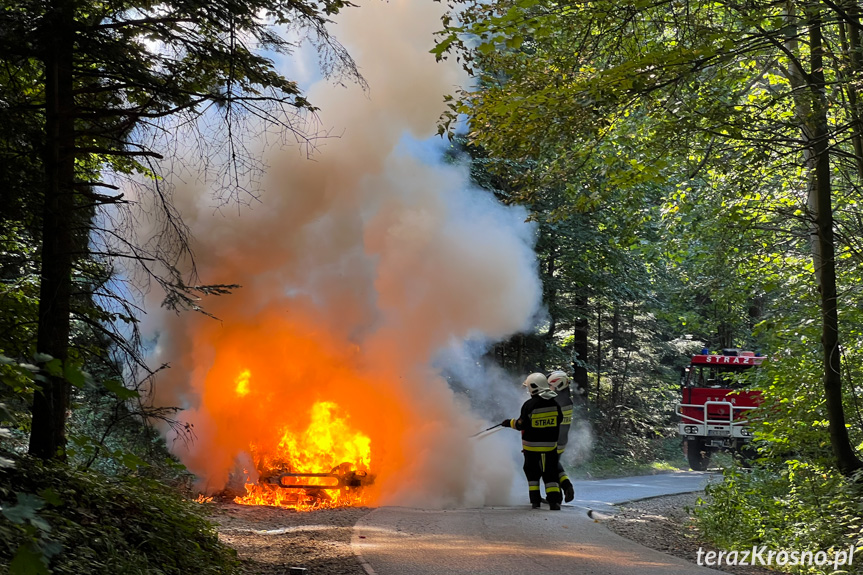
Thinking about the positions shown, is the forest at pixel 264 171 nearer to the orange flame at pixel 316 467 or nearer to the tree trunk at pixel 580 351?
the orange flame at pixel 316 467

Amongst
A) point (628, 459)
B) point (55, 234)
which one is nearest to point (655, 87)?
point (55, 234)

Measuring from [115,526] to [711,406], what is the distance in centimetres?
1701

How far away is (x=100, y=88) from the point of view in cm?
627

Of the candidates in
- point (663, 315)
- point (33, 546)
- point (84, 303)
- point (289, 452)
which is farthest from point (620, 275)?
point (33, 546)

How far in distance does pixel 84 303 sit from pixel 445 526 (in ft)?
15.5

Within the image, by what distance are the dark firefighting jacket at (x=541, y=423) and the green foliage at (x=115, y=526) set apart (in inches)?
202

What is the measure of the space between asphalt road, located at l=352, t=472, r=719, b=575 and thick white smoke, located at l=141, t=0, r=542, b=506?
1.60 metres

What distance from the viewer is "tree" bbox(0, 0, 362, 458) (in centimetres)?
575

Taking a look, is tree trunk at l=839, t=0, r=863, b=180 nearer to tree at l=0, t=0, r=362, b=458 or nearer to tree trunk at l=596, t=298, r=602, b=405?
tree at l=0, t=0, r=362, b=458

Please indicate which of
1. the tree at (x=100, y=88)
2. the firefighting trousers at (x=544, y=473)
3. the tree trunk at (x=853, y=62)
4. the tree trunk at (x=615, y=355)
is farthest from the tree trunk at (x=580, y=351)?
the tree at (x=100, y=88)

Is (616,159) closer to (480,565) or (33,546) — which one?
(480,565)

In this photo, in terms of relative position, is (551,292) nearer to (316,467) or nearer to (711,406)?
(711,406)

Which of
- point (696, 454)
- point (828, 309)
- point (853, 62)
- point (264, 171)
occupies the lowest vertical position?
point (696, 454)

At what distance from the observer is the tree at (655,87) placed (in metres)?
6.64
